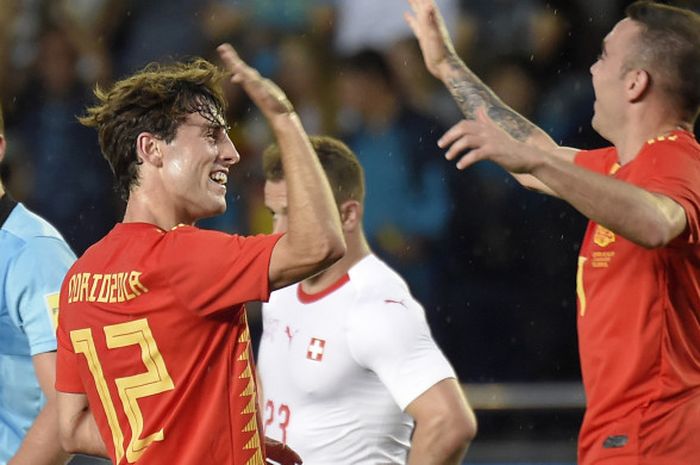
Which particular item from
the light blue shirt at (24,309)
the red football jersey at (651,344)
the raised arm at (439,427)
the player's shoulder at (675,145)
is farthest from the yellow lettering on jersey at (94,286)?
the player's shoulder at (675,145)

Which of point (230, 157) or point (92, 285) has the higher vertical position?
point (230, 157)

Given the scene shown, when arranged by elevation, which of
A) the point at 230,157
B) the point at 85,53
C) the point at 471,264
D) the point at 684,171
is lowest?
the point at 471,264

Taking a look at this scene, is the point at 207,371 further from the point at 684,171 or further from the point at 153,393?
the point at 684,171

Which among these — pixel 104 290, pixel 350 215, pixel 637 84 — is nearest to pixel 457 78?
pixel 637 84

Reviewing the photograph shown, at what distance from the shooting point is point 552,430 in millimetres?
7273

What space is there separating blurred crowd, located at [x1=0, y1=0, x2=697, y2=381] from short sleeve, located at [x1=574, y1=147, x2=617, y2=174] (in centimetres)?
356

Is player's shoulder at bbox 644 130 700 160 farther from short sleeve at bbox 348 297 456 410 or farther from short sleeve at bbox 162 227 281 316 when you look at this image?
short sleeve at bbox 162 227 281 316

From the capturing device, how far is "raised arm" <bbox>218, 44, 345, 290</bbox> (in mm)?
2953

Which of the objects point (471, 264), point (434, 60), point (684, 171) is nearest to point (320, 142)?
point (434, 60)

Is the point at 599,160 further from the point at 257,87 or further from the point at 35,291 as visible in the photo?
the point at 35,291

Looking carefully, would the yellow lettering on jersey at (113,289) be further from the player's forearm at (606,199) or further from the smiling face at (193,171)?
the player's forearm at (606,199)

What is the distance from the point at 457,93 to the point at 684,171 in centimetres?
86

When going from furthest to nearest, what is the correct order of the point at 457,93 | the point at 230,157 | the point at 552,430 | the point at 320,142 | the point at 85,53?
the point at 85,53 → the point at 552,430 → the point at 320,142 → the point at 457,93 → the point at 230,157

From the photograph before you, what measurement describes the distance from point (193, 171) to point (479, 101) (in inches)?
43.1
